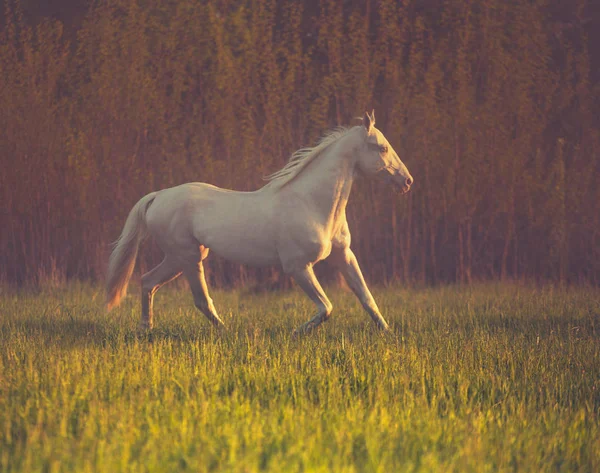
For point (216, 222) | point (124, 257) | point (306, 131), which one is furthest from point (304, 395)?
point (306, 131)

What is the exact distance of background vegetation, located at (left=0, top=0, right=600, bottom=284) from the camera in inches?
433

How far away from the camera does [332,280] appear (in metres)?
10.7

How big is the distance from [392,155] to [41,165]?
6.14 metres

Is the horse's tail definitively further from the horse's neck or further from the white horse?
the horse's neck

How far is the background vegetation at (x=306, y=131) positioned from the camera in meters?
11.0

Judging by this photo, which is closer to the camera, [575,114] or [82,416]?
[82,416]

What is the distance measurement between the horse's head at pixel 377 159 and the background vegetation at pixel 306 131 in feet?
14.3

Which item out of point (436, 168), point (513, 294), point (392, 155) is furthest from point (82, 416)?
point (436, 168)

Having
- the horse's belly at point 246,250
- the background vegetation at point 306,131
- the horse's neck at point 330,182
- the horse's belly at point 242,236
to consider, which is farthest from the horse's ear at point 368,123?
the background vegetation at point 306,131

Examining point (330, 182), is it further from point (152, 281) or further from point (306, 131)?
point (306, 131)

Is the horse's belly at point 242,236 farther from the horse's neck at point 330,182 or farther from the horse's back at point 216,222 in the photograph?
the horse's neck at point 330,182

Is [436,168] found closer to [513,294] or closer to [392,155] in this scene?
[513,294]

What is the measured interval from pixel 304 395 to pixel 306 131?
7781 mm

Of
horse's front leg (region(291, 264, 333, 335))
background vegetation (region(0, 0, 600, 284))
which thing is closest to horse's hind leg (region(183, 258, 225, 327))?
horse's front leg (region(291, 264, 333, 335))
